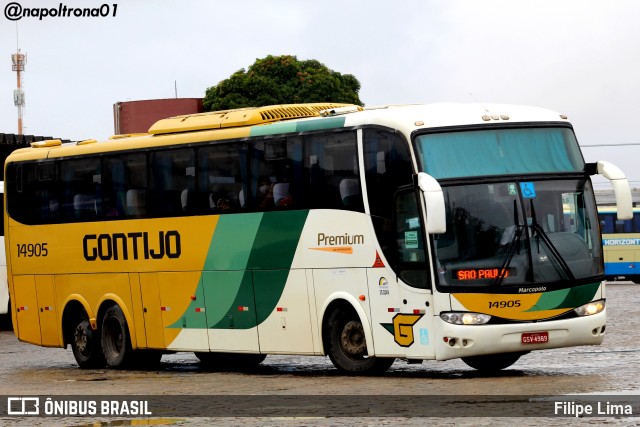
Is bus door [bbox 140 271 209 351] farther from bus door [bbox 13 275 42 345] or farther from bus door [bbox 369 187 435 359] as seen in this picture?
bus door [bbox 369 187 435 359]

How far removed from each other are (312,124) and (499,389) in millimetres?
5354

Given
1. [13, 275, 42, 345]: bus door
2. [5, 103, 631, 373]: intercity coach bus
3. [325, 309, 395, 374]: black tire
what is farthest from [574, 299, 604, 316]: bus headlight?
[13, 275, 42, 345]: bus door

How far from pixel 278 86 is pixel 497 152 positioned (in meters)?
54.6

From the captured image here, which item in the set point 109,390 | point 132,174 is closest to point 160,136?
point 132,174

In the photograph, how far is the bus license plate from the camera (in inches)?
703

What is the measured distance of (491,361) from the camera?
19594 millimetres

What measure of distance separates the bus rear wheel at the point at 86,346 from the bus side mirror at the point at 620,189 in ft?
30.4

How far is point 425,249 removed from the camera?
1805 centimetres

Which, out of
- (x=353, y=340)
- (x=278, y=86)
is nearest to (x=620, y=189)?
(x=353, y=340)

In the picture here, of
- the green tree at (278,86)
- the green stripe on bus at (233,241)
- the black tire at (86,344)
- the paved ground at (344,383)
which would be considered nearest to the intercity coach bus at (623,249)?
the green tree at (278,86)

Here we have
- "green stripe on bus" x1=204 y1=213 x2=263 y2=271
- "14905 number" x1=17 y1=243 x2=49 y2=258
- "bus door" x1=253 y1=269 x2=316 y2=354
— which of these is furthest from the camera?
"14905 number" x1=17 y1=243 x2=49 y2=258

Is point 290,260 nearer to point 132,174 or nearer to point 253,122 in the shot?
point 253,122

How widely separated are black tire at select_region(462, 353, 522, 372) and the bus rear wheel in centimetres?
706

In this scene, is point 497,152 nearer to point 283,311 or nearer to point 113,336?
point 283,311
